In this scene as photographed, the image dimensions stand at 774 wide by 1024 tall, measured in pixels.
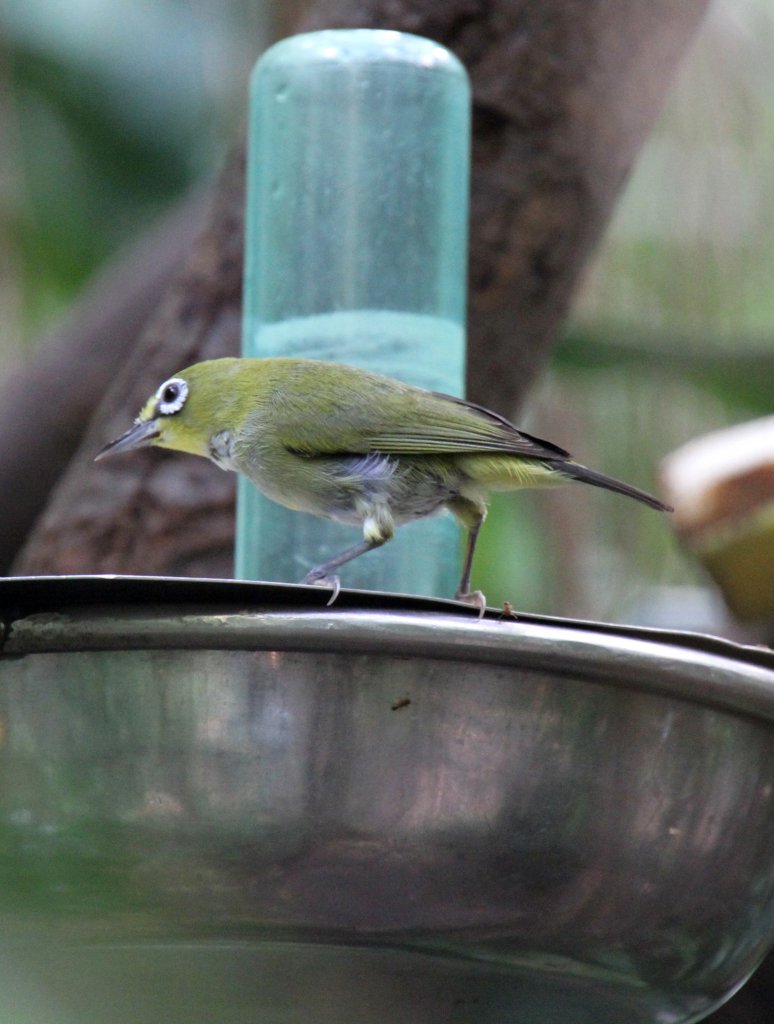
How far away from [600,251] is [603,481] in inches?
248

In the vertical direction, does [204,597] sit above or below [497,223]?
below

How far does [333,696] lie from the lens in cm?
219

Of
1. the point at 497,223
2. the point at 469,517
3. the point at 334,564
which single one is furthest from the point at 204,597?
the point at 497,223

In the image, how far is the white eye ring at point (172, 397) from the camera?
156 inches

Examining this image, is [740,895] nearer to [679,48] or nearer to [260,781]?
[260,781]

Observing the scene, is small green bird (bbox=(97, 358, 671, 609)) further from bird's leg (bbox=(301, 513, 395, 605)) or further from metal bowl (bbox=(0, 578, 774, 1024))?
metal bowl (bbox=(0, 578, 774, 1024))

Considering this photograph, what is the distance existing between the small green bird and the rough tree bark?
1820mm

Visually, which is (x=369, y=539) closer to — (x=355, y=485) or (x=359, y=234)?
(x=355, y=485)

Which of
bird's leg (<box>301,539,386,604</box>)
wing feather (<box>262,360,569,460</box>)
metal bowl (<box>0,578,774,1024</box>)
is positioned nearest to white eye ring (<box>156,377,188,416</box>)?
wing feather (<box>262,360,569,460</box>)

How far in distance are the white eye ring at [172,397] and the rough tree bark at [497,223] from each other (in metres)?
1.49

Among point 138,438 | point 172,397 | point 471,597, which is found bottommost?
point 471,597

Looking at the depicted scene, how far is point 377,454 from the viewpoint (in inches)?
143

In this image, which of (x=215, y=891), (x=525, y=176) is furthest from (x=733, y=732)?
(x=525, y=176)

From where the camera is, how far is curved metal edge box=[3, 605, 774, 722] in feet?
7.00
